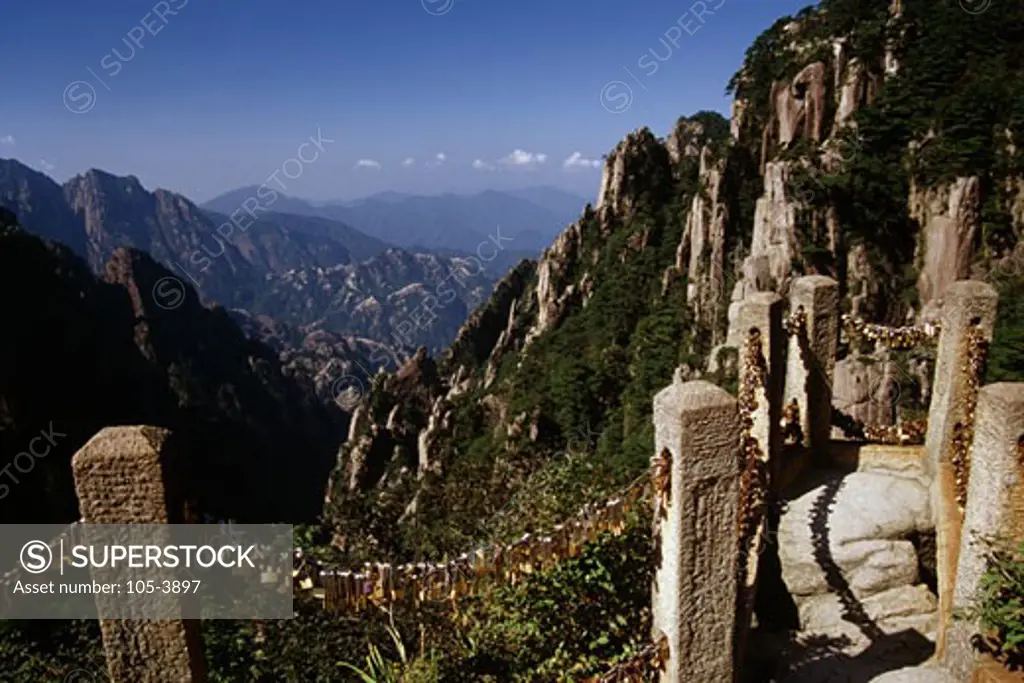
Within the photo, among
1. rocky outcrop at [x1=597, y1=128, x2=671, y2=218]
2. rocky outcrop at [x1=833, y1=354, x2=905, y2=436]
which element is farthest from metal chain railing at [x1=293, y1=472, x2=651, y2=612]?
rocky outcrop at [x1=597, y1=128, x2=671, y2=218]

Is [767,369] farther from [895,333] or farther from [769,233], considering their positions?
[769,233]

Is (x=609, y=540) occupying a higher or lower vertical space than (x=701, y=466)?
lower

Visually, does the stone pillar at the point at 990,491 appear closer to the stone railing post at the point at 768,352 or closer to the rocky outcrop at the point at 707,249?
the stone railing post at the point at 768,352

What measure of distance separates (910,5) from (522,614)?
171 ft

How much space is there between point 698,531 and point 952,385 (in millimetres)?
4839

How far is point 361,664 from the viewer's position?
7621mm

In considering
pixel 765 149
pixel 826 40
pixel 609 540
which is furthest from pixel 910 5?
pixel 609 540

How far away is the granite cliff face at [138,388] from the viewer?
4806 centimetres

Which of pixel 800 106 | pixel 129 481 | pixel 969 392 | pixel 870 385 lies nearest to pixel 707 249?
pixel 800 106

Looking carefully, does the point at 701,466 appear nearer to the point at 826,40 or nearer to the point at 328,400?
the point at 826,40

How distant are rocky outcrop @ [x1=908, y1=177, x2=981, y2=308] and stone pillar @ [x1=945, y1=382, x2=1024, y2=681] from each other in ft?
107

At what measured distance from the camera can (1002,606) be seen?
5395mm

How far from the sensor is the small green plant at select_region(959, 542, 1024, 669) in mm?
5303

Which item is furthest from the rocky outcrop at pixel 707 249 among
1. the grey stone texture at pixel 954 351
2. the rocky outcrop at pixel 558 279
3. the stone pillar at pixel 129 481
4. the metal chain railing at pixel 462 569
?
the stone pillar at pixel 129 481
